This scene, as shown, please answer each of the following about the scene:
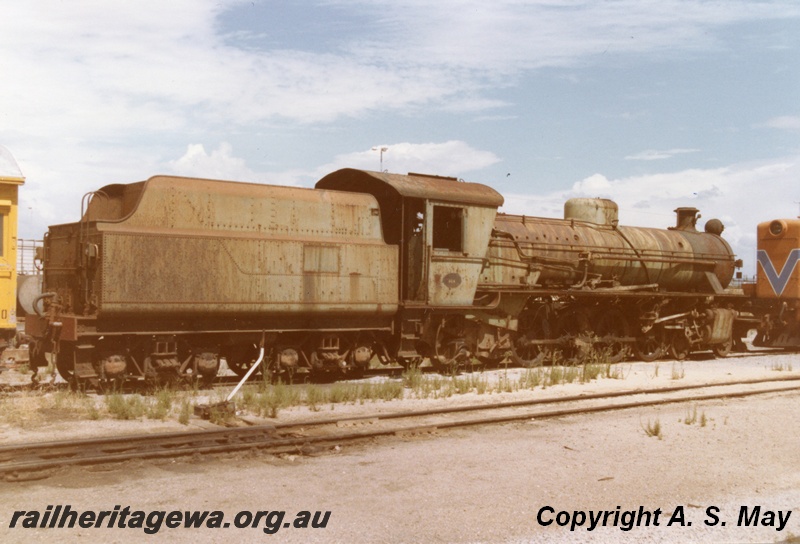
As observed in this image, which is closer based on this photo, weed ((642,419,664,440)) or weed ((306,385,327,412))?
weed ((642,419,664,440))

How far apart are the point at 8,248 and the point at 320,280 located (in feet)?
15.0

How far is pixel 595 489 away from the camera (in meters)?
6.86

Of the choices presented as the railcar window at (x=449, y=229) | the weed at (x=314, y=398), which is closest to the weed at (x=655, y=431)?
the weed at (x=314, y=398)

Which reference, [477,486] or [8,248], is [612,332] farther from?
[8,248]

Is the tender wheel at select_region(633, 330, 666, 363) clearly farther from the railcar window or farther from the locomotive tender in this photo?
the railcar window

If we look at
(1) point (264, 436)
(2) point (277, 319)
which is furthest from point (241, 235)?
(1) point (264, 436)

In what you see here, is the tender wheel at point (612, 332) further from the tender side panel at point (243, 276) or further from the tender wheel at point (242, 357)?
the tender wheel at point (242, 357)

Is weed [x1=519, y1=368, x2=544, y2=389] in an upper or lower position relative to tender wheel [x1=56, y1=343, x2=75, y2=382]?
lower

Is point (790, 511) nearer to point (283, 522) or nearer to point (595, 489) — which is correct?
point (595, 489)

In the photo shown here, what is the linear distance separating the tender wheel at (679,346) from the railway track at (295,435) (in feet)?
22.1

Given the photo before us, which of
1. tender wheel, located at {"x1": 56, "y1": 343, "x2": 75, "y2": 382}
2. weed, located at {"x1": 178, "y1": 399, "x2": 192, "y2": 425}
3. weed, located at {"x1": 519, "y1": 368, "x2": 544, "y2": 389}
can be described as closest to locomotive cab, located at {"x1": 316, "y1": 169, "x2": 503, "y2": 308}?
weed, located at {"x1": 519, "y1": 368, "x2": 544, "y2": 389}

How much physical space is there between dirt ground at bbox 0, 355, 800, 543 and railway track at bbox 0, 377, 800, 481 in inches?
7.5

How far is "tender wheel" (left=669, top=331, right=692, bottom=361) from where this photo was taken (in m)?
19.0

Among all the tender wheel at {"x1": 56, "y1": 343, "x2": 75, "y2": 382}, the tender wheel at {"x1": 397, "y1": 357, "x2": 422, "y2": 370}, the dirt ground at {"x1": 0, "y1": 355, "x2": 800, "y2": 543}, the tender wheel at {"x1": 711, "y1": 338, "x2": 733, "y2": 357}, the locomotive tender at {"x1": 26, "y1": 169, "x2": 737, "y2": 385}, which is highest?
the locomotive tender at {"x1": 26, "y1": 169, "x2": 737, "y2": 385}
